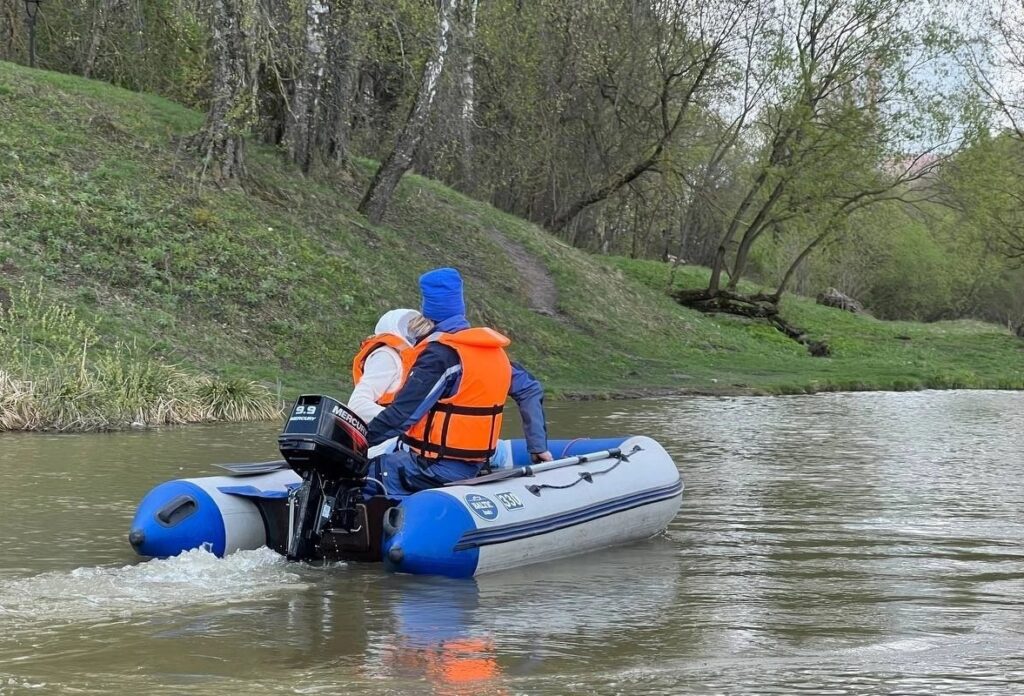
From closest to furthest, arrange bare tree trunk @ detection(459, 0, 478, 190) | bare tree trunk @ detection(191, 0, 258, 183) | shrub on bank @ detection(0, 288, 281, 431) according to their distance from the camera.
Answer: shrub on bank @ detection(0, 288, 281, 431)
bare tree trunk @ detection(191, 0, 258, 183)
bare tree trunk @ detection(459, 0, 478, 190)

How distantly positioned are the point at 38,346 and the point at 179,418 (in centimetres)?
188

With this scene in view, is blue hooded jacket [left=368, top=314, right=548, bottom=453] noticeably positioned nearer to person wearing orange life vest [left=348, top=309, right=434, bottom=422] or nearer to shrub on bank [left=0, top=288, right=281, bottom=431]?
person wearing orange life vest [left=348, top=309, right=434, bottom=422]

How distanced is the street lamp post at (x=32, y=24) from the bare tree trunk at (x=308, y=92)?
4997 millimetres

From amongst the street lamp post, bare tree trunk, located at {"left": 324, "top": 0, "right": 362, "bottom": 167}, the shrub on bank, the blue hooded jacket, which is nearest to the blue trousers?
the blue hooded jacket

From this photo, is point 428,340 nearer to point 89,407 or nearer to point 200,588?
point 200,588

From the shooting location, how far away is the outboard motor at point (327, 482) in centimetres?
680

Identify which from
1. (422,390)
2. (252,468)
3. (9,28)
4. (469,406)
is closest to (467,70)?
(9,28)

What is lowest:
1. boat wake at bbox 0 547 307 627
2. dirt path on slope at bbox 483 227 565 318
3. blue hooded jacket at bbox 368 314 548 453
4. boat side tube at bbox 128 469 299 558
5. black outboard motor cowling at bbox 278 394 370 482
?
boat wake at bbox 0 547 307 627

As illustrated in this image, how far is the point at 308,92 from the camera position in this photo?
21.4 meters

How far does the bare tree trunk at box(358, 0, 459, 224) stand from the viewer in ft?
61.5

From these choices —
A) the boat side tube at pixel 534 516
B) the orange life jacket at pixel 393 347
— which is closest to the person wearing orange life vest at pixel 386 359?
the orange life jacket at pixel 393 347

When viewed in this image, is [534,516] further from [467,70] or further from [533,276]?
[533,276]

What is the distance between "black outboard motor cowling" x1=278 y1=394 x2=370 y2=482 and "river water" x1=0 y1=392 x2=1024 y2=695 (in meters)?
0.54

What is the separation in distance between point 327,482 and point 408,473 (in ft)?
1.88
